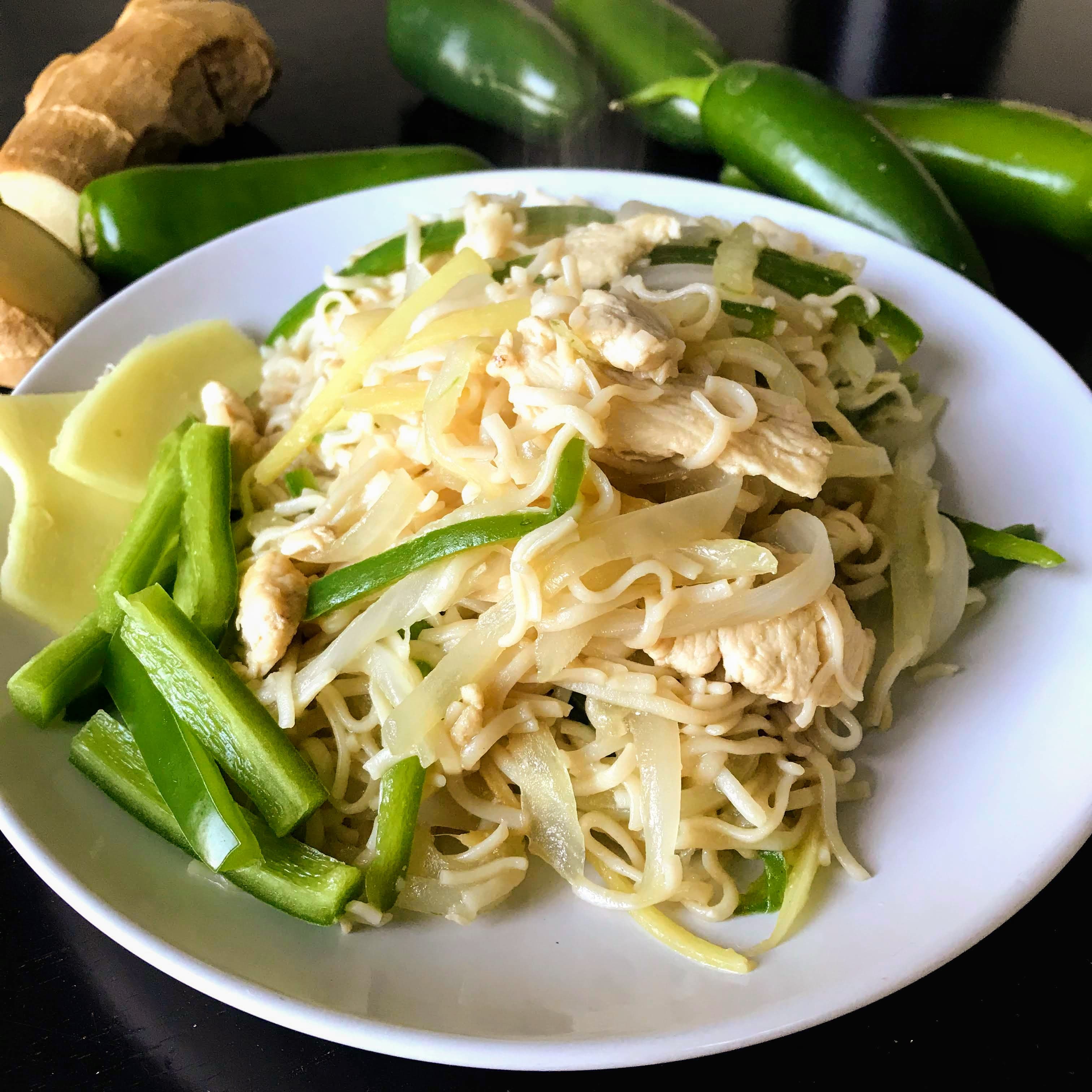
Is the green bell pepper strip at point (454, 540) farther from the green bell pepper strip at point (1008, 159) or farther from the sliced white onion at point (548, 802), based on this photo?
the green bell pepper strip at point (1008, 159)

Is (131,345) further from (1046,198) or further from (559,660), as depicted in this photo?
(1046,198)

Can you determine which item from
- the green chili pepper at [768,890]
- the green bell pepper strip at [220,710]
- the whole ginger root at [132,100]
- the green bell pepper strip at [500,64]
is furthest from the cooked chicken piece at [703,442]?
the whole ginger root at [132,100]

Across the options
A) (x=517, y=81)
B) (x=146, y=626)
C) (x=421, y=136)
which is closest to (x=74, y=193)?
(x=421, y=136)

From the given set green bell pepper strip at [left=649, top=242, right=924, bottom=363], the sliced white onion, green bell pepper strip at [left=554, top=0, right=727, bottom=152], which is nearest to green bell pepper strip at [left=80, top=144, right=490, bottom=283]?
green bell pepper strip at [left=554, top=0, right=727, bottom=152]

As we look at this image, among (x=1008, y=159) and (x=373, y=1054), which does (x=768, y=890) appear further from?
(x=1008, y=159)

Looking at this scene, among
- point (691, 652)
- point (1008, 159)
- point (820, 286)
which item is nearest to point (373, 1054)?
point (691, 652)
